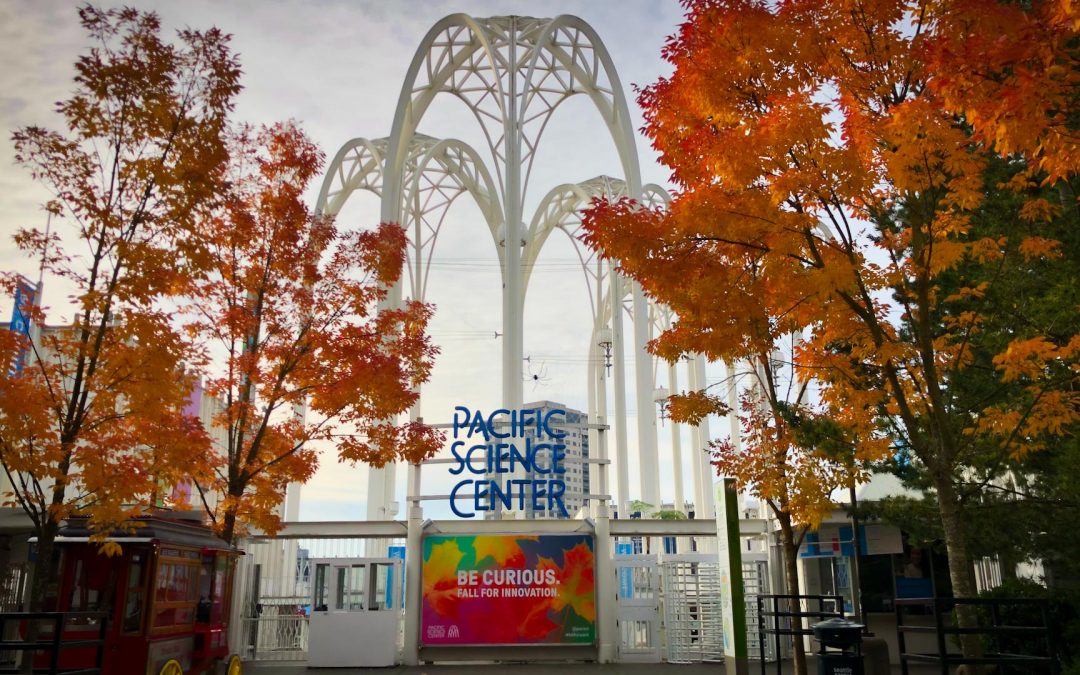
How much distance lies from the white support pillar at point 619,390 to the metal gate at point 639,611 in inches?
406

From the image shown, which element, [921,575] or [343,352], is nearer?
[343,352]

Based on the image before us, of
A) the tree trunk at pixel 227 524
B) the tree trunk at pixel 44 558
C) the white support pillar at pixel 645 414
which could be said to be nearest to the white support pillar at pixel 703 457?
the white support pillar at pixel 645 414

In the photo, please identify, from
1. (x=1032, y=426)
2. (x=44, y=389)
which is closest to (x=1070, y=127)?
(x=1032, y=426)

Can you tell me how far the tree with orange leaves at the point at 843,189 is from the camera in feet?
26.5

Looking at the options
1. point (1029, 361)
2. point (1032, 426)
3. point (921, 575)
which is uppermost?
point (1029, 361)

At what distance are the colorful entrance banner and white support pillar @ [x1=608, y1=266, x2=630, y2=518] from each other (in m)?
10.5

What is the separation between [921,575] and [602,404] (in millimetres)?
20800

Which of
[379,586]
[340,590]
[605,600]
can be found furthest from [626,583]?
[340,590]

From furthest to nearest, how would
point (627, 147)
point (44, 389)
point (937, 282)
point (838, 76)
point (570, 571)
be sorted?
point (627, 147) < point (570, 571) < point (937, 282) < point (44, 389) < point (838, 76)

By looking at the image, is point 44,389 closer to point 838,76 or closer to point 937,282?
point 838,76

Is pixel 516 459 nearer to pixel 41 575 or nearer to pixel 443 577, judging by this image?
pixel 443 577

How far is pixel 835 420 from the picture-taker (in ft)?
40.1

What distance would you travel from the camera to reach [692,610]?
19969 mm

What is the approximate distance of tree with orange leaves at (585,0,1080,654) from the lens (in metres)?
8.09
